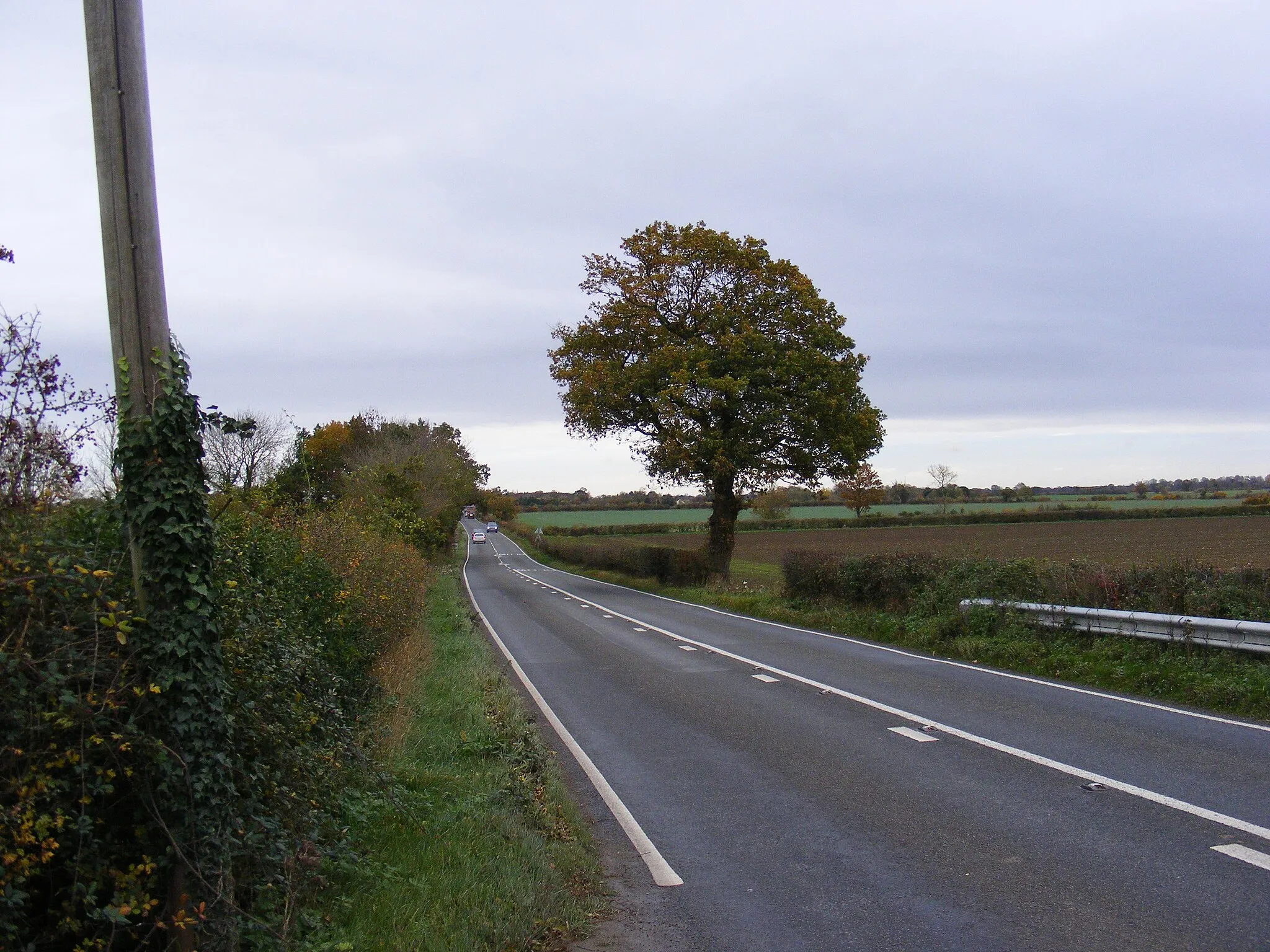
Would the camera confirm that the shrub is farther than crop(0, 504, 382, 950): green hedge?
Yes

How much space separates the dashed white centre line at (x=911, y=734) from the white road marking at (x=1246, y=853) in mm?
3351

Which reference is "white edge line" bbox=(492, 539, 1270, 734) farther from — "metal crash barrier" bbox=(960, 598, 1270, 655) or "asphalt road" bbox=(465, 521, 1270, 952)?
"metal crash barrier" bbox=(960, 598, 1270, 655)

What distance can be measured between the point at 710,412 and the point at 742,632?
15050 millimetres

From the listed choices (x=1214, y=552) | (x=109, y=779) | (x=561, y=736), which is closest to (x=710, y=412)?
(x=1214, y=552)

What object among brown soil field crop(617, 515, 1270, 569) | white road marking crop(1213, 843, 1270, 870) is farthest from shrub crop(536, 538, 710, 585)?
white road marking crop(1213, 843, 1270, 870)

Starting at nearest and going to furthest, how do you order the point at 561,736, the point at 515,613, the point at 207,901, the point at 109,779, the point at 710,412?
1. the point at 109,779
2. the point at 207,901
3. the point at 561,736
4. the point at 515,613
5. the point at 710,412

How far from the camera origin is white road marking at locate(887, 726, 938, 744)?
9.01 m

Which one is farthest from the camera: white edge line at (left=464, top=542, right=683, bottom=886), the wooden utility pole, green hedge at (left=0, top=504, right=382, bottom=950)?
white edge line at (left=464, top=542, right=683, bottom=886)

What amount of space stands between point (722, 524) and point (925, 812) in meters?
28.2

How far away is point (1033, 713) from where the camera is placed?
9969mm

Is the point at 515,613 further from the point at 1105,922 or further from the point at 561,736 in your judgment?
the point at 1105,922

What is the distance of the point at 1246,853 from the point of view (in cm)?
552

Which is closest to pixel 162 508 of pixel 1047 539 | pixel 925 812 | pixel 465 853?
pixel 465 853

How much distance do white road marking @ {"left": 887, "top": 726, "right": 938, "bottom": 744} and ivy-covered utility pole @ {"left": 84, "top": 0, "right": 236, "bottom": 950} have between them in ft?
22.4
